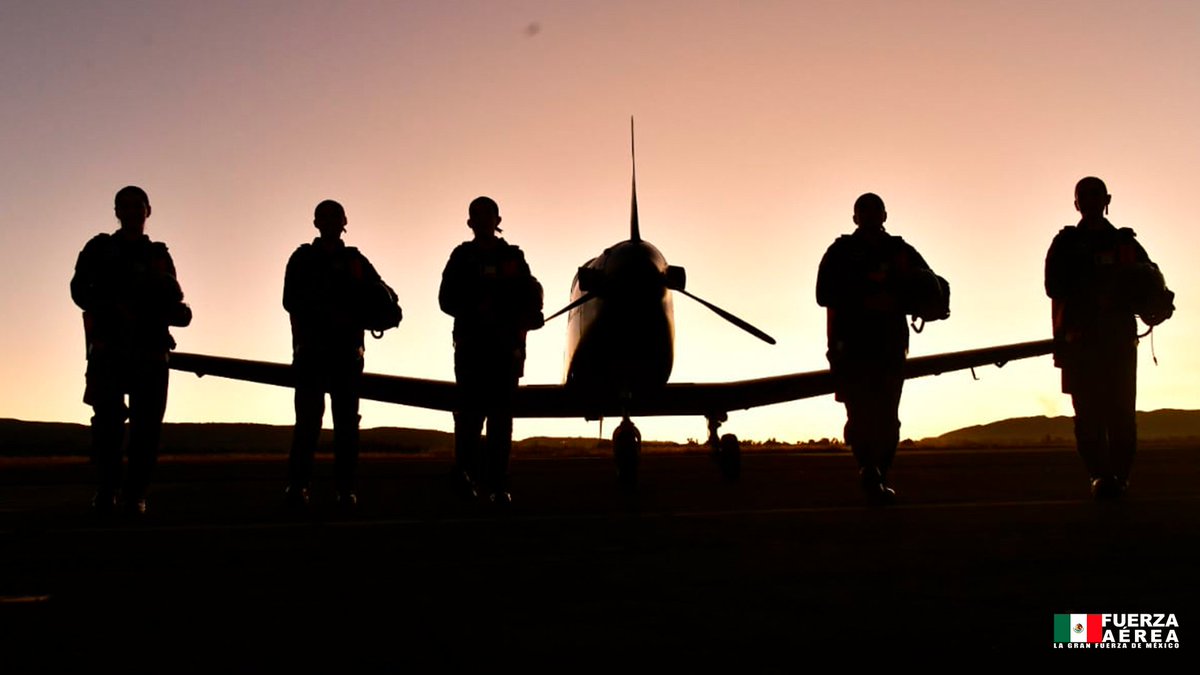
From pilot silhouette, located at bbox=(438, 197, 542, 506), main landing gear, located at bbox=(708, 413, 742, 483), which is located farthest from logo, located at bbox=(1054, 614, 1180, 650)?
main landing gear, located at bbox=(708, 413, 742, 483)

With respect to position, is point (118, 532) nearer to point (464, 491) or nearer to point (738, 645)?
point (464, 491)

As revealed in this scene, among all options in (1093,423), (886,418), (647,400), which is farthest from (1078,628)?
(647,400)

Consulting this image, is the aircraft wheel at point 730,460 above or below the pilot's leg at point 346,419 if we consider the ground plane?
below

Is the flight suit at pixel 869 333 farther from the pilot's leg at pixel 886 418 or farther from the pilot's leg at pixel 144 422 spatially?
the pilot's leg at pixel 144 422

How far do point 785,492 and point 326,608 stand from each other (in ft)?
21.7

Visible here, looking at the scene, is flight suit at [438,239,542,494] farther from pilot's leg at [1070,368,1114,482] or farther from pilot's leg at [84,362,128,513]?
pilot's leg at [1070,368,1114,482]

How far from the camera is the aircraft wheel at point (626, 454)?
1076cm

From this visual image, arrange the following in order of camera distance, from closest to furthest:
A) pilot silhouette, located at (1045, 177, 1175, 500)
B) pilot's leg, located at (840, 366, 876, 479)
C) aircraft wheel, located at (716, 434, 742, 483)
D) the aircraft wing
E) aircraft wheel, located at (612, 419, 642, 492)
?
1. pilot silhouette, located at (1045, 177, 1175, 500)
2. pilot's leg, located at (840, 366, 876, 479)
3. aircraft wheel, located at (612, 419, 642, 492)
4. aircraft wheel, located at (716, 434, 742, 483)
5. the aircraft wing

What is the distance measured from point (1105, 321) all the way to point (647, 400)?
8130 millimetres

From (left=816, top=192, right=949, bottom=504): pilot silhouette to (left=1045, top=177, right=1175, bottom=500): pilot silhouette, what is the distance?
0.88 meters

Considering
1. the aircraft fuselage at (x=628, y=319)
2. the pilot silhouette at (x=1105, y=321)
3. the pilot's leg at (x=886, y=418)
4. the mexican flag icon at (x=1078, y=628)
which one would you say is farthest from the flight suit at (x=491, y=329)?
the mexican flag icon at (x=1078, y=628)

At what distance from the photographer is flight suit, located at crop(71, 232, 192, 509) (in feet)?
26.0

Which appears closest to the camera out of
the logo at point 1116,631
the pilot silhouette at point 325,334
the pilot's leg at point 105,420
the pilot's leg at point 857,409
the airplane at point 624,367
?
the logo at point 1116,631

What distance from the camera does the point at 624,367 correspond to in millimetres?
12367
